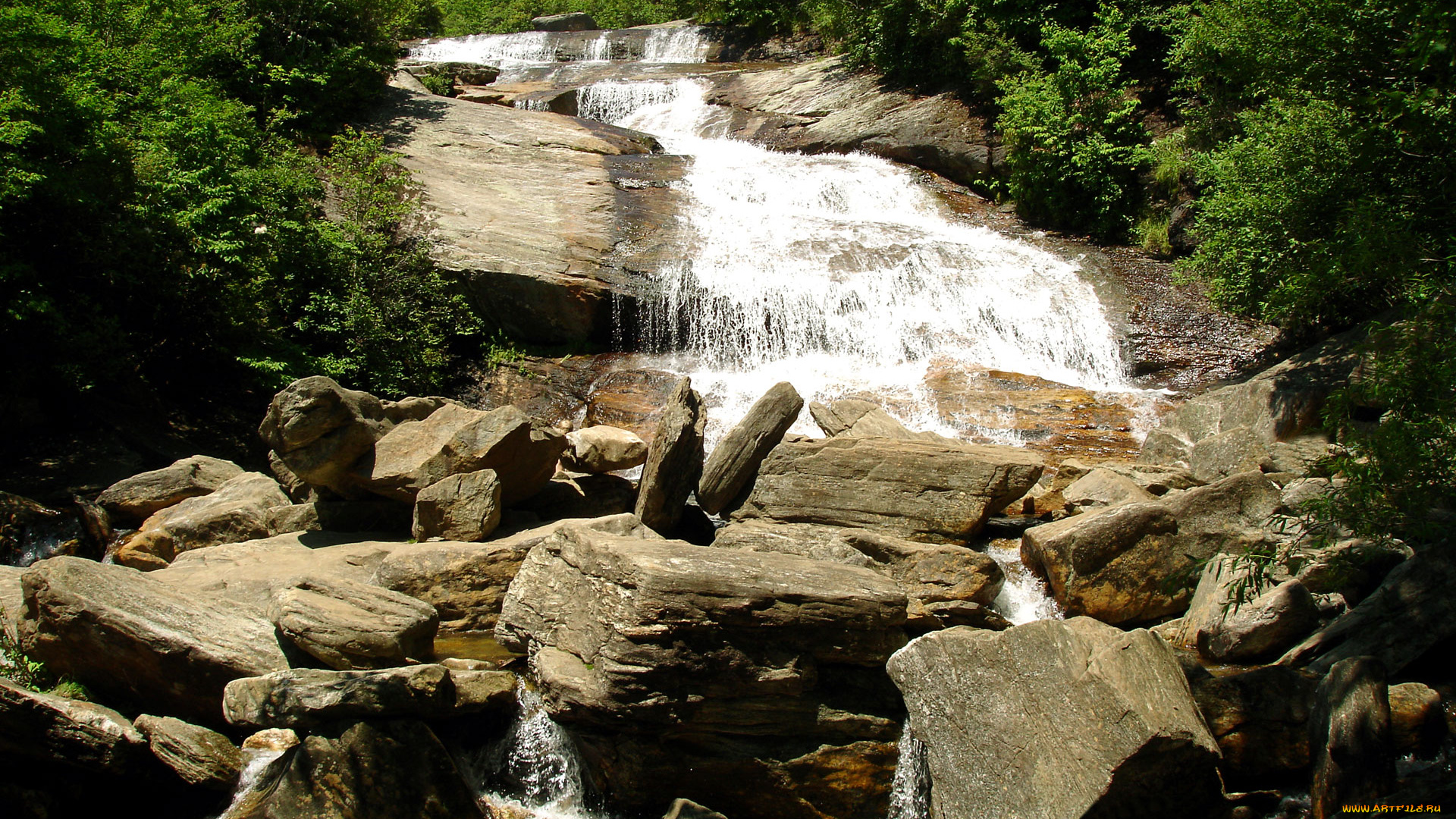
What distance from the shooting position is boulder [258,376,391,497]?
769 centimetres

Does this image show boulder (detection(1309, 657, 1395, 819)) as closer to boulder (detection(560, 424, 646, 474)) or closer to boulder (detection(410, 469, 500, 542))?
boulder (detection(410, 469, 500, 542))

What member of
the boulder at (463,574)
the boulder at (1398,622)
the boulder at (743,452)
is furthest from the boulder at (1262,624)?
the boulder at (463,574)

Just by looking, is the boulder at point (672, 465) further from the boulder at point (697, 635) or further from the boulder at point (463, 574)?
the boulder at point (697, 635)

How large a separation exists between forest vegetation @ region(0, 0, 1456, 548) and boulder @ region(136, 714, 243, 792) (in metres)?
6.84

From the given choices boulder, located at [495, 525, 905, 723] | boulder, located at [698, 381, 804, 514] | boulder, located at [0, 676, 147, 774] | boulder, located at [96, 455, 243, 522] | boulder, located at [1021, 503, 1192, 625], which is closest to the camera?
boulder, located at [495, 525, 905, 723]

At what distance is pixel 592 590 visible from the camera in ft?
17.6

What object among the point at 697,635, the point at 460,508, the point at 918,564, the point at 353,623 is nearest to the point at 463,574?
the point at 460,508

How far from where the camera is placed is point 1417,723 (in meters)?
4.89

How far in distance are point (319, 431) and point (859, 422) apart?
5574 millimetres

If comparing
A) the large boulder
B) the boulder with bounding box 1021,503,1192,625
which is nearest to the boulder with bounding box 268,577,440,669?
the large boulder

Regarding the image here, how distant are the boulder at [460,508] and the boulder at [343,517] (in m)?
0.88

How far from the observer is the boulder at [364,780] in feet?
15.7

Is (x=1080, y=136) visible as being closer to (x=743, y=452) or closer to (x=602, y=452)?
(x=743, y=452)

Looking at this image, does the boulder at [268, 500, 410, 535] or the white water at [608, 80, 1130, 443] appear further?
the white water at [608, 80, 1130, 443]
